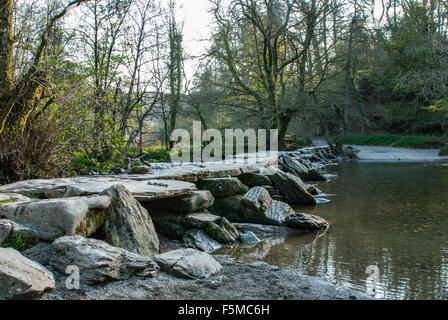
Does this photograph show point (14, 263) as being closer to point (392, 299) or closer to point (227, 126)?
point (392, 299)

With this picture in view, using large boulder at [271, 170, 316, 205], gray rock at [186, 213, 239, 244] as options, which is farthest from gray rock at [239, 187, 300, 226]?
large boulder at [271, 170, 316, 205]

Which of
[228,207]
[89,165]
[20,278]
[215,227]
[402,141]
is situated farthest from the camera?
[402,141]

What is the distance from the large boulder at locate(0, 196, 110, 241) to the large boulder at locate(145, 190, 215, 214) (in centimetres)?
170

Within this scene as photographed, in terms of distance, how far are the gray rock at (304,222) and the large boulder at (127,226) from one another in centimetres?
226

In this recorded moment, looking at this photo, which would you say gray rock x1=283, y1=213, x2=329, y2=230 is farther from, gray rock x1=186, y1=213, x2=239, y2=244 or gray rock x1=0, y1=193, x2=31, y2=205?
gray rock x1=0, y1=193, x2=31, y2=205

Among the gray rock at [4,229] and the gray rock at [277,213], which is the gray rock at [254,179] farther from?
the gray rock at [4,229]

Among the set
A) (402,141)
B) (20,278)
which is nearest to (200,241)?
(20,278)

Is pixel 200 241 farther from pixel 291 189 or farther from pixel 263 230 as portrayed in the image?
pixel 291 189

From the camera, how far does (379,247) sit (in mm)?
4391

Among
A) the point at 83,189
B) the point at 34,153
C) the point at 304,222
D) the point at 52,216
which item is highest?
the point at 34,153

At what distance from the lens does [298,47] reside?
1688 cm

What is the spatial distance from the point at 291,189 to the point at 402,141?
20.1 m

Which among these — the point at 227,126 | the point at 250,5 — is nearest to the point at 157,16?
the point at 250,5

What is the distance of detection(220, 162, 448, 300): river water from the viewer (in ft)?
10.8
